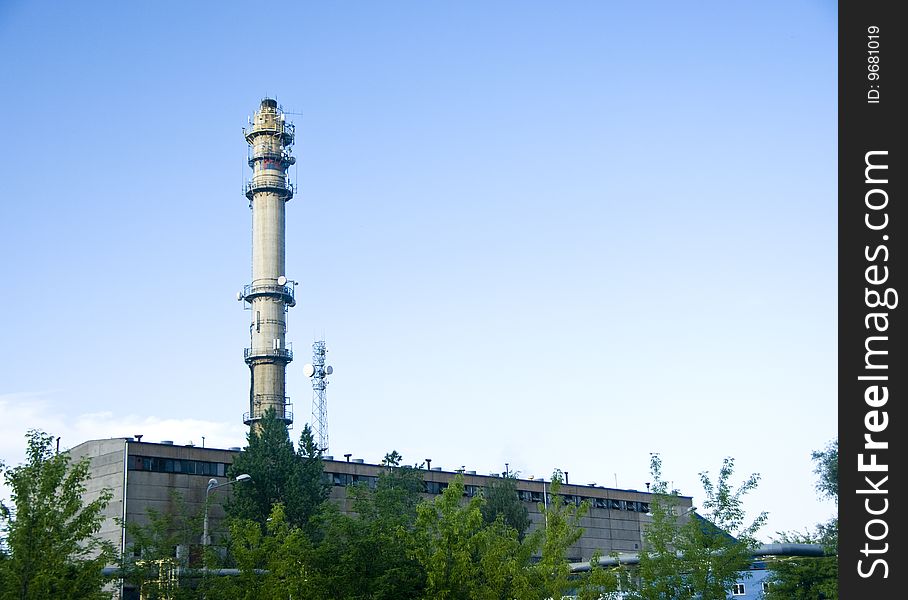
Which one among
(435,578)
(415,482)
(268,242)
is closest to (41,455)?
(435,578)

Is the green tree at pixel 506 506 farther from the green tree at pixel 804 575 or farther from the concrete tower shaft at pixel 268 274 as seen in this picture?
the green tree at pixel 804 575

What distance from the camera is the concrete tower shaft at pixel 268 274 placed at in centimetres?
9188

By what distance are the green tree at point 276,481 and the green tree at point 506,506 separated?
17823 mm

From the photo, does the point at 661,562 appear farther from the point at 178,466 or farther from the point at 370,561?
the point at 178,466

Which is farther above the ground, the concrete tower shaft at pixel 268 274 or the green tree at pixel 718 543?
the concrete tower shaft at pixel 268 274

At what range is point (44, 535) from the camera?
1217 inches

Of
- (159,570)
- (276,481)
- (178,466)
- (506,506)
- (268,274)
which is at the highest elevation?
(268,274)

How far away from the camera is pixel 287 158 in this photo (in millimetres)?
99438
